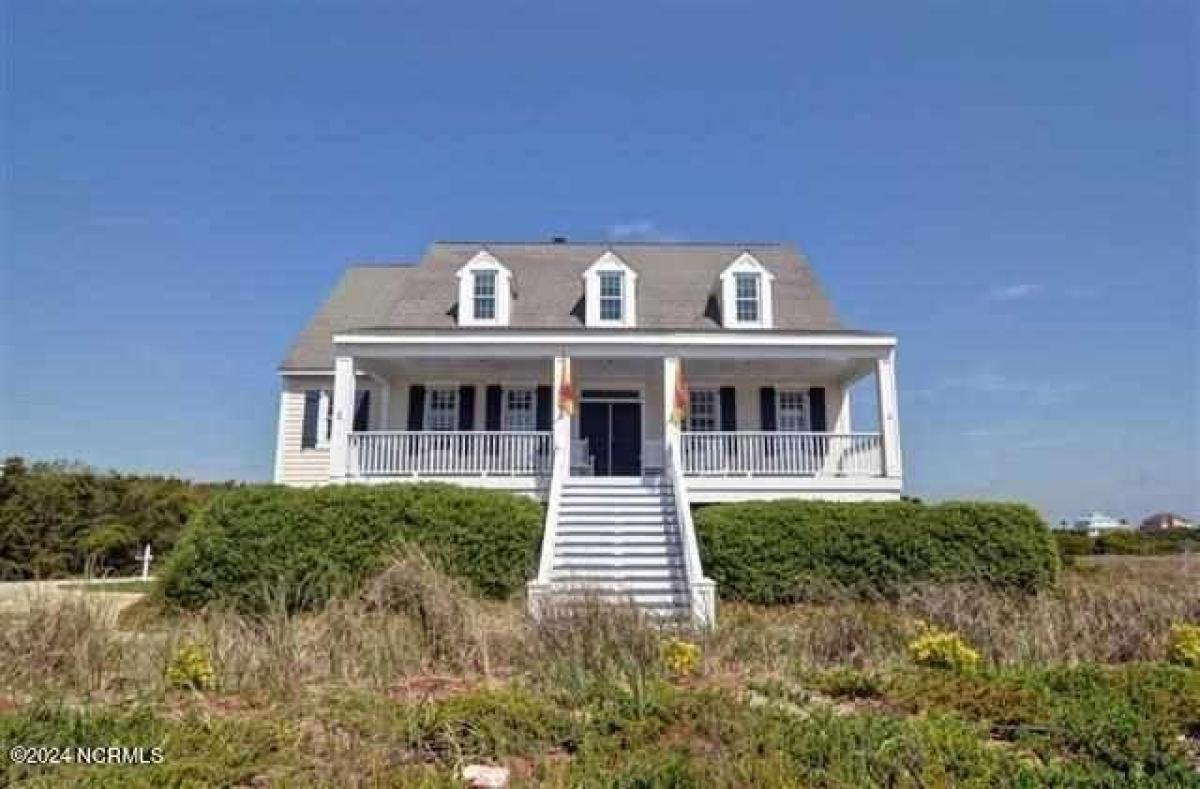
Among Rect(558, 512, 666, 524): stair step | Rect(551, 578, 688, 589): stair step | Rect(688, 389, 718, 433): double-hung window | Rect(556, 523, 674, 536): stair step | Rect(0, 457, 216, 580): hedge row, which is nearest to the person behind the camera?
Rect(551, 578, 688, 589): stair step

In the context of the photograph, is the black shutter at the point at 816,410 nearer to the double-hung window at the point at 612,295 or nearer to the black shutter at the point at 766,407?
the black shutter at the point at 766,407

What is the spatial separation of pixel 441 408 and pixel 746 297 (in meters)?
8.39

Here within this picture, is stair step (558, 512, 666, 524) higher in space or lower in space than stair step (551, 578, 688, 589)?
higher

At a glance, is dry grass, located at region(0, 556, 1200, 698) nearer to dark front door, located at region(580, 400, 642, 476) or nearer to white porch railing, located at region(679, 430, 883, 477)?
white porch railing, located at region(679, 430, 883, 477)

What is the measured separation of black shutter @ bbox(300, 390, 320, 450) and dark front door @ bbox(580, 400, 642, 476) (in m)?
7.52

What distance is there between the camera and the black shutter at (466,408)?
1777 centimetres

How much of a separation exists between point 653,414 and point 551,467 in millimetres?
3774

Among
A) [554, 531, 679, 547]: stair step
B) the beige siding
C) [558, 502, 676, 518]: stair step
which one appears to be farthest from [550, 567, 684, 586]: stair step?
the beige siding

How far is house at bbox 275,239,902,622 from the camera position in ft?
46.6

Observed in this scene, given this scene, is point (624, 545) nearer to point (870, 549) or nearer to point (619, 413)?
point (870, 549)

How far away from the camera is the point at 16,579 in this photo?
20.4 metres

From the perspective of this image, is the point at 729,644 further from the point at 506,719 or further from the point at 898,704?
the point at 506,719

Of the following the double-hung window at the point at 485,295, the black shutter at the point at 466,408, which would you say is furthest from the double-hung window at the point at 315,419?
the double-hung window at the point at 485,295

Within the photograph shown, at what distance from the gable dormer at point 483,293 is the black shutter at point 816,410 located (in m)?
8.20
